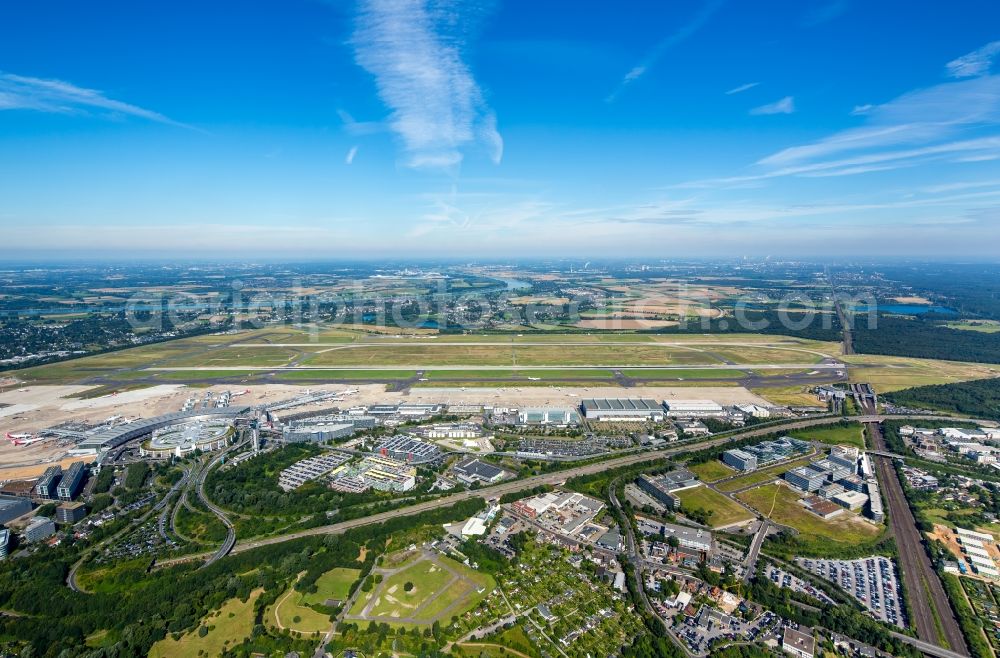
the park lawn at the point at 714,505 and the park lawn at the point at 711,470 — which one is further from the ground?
the park lawn at the point at 714,505

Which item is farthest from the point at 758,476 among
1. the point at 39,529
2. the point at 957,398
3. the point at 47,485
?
the point at 47,485

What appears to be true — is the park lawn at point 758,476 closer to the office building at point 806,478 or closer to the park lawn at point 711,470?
the park lawn at point 711,470

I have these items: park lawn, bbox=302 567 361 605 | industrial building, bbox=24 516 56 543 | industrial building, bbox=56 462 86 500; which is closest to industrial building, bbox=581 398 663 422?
park lawn, bbox=302 567 361 605

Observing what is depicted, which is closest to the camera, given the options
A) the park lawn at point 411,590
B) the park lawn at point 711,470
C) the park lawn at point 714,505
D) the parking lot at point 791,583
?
the park lawn at point 411,590

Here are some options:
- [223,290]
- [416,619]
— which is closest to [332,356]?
[416,619]

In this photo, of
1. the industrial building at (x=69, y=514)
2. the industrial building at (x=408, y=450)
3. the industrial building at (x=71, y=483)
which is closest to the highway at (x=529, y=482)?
the industrial building at (x=408, y=450)

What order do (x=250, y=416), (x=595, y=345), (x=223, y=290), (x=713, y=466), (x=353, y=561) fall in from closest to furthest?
(x=353, y=561)
(x=713, y=466)
(x=250, y=416)
(x=595, y=345)
(x=223, y=290)

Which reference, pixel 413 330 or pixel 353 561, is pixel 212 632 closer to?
pixel 353 561

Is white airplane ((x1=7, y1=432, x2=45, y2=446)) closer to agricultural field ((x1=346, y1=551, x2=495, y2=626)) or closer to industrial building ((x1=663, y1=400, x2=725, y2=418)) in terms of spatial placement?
agricultural field ((x1=346, y1=551, x2=495, y2=626))
